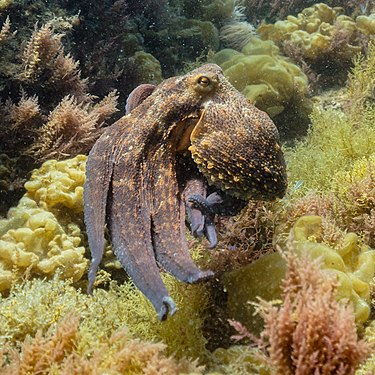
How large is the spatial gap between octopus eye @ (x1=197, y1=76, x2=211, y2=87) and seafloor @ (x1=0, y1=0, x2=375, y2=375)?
97 cm

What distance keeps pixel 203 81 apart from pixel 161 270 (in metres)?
1.57

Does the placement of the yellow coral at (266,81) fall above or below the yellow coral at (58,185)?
above

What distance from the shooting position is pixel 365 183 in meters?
4.05

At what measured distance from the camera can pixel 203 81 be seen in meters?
2.84

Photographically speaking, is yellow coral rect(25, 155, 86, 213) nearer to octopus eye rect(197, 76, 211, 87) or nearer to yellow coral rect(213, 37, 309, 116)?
octopus eye rect(197, 76, 211, 87)

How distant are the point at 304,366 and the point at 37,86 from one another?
390cm

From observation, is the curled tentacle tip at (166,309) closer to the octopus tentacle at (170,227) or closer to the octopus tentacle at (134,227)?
the octopus tentacle at (134,227)

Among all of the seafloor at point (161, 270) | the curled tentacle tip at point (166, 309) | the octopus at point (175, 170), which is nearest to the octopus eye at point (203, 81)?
the octopus at point (175, 170)

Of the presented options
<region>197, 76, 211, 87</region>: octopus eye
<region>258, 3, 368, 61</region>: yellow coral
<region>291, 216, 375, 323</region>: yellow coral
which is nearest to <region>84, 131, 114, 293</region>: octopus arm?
<region>197, 76, 211, 87</region>: octopus eye

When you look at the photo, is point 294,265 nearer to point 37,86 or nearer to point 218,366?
point 218,366

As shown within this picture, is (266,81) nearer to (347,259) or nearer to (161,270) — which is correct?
(347,259)

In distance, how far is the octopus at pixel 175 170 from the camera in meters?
2.54

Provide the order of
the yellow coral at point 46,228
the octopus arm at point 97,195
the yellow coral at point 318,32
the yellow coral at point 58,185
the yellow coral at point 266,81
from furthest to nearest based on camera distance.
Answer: the yellow coral at point 318,32, the yellow coral at point 266,81, the yellow coral at point 58,185, the yellow coral at point 46,228, the octopus arm at point 97,195

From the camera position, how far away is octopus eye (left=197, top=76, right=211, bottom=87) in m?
2.84
